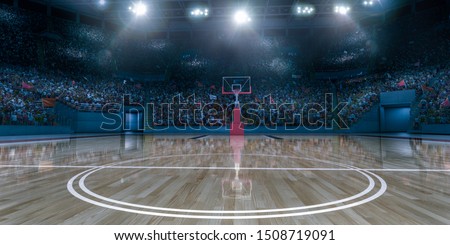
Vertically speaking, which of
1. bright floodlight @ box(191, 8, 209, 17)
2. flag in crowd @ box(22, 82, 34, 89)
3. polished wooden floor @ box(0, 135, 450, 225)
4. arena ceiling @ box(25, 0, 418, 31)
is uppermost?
arena ceiling @ box(25, 0, 418, 31)

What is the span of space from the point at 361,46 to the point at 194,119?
17.2m

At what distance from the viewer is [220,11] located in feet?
68.1

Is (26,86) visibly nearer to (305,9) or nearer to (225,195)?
(305,9)

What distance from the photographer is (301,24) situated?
81.0 ft

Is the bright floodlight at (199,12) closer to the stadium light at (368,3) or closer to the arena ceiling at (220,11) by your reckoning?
the arena ceiling at (220,11)

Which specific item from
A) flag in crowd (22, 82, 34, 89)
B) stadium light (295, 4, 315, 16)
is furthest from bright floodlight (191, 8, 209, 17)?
flag in crowd (22, 82, 34, 89)

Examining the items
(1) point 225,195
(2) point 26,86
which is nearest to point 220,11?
(2) point 26,86

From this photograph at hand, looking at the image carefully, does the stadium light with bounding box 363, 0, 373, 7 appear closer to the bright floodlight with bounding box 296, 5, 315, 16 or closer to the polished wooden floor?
the bright floodlight with bounding box 296, 5, 315, 16

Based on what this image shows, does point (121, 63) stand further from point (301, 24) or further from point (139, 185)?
point (139, 185)

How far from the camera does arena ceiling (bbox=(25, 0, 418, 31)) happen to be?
1948 centimetres

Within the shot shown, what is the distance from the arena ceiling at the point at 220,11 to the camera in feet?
63.9
